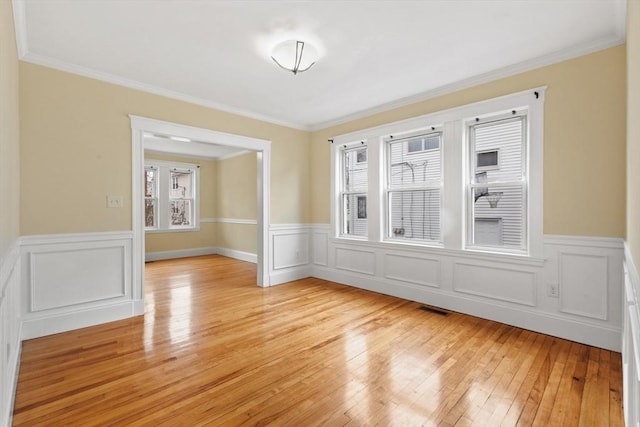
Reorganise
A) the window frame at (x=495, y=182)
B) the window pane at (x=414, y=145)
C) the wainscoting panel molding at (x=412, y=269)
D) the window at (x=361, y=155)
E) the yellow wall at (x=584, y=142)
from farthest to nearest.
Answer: the window at (x=361, y=155)
the window pane at (x=414, y=145)
the wainscoting panel molding at (x=412, y=269)
the window frame at (x=495, y=182)
the yellow wall at (x=584, y=142)

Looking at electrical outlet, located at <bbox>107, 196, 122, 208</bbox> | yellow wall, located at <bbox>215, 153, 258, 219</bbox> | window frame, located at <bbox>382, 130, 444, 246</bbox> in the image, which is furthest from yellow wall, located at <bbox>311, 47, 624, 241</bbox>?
yellow wall, located at <bbox>215, 153, 258, 219</bbox>

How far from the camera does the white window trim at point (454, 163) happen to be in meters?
2.99

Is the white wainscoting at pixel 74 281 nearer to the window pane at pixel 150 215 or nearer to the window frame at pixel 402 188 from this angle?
the window frame at pixel 402 188

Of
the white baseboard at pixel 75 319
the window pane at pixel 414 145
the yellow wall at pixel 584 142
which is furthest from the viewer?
the window pane at pixel 414 145

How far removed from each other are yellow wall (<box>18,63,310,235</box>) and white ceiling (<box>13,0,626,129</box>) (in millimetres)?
186

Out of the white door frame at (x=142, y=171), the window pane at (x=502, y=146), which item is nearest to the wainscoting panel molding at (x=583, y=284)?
the window pane at (x=502, y=146)

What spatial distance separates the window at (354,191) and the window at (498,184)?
162cm

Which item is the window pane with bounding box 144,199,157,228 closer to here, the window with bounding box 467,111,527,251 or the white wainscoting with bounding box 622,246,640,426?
the window with bounding box 467,111,527,251

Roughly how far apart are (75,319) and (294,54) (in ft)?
11.1

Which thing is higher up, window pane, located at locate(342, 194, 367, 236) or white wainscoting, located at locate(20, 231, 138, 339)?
window pane, located at locate(342, 194, 367, 236)

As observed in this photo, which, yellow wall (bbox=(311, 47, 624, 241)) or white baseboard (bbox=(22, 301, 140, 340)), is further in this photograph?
white baseboard (bbox=(22, 301, 140, 340))

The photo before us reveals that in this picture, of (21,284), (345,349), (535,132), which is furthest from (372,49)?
(21,284)

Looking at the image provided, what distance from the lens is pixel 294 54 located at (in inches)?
105

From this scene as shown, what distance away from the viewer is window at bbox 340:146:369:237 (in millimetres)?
4781
